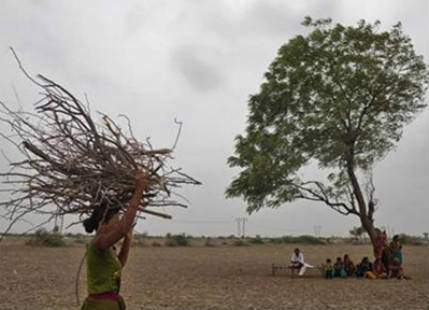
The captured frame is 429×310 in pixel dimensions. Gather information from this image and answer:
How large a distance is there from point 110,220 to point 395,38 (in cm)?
A: 1949

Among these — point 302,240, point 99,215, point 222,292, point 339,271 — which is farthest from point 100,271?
point 302,240

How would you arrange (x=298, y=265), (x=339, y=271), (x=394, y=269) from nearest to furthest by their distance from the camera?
(x=394, y=269), (x=339, y=271), (x=298, y=265)

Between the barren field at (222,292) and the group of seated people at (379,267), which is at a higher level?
the group of seated people at (379,267)

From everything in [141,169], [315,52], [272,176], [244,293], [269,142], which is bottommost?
[244,293]

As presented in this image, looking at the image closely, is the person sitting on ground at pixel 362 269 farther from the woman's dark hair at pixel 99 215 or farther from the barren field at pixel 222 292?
the woman's dark hair at pixel 99 215

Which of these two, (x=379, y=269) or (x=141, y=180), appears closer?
(x=141, y=180)

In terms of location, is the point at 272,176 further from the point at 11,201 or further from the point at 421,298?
the point at 11,201

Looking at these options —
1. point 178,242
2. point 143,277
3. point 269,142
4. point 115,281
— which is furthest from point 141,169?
point 178,242

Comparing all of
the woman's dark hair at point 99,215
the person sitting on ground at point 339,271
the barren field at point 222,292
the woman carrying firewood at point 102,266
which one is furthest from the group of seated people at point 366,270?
the woman's dark hair at point 99,215

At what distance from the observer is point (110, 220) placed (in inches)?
166

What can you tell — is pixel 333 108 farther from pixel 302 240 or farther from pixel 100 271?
pixel 302 240

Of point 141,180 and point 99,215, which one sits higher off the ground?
point 141,180

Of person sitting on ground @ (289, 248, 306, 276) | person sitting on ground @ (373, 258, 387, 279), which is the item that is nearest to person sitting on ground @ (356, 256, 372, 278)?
person sitting on ground @ (373, 258, 387, 279)

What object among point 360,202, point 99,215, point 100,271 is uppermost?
point 360,202
